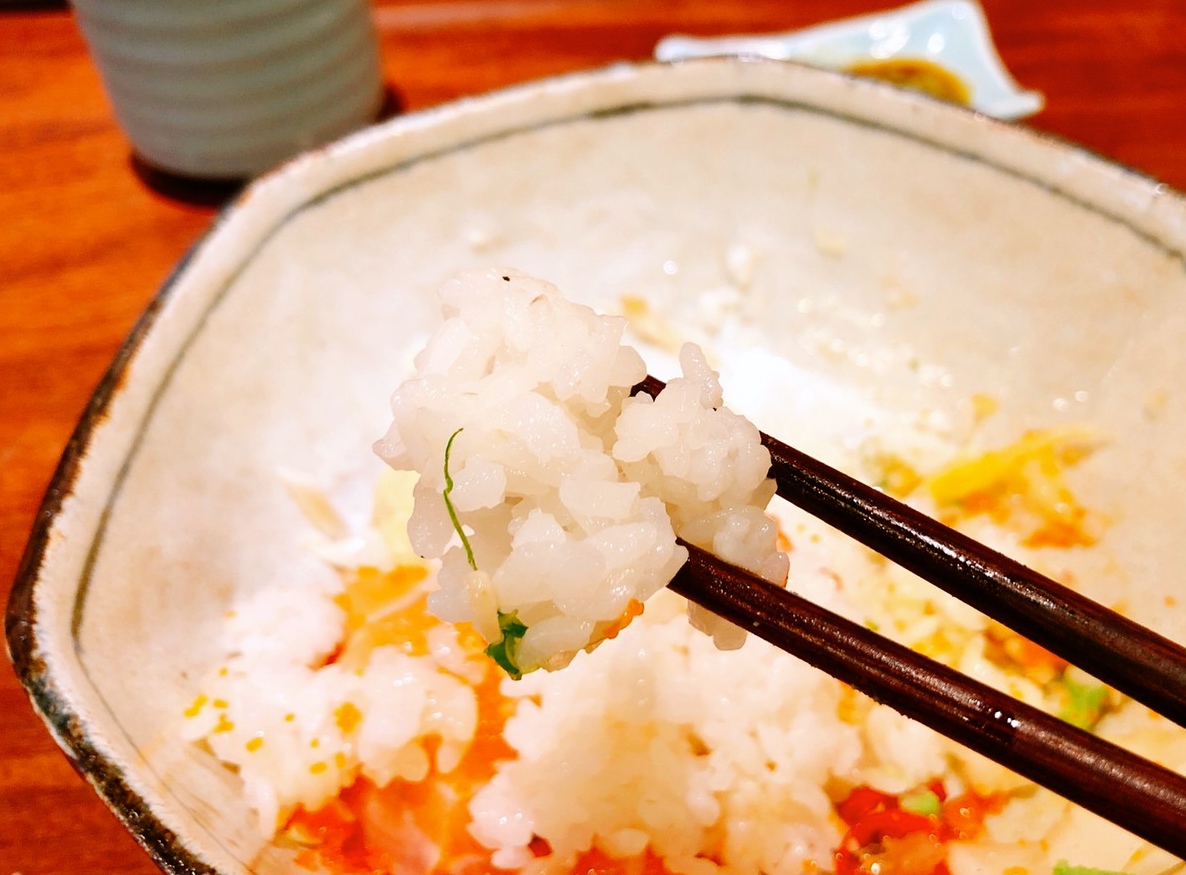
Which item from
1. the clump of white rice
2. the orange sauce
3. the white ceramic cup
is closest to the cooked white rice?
the clump of white rice

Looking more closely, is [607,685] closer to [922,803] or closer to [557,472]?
[922,803]

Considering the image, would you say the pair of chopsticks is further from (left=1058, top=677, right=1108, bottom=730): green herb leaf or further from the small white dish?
the small white dish

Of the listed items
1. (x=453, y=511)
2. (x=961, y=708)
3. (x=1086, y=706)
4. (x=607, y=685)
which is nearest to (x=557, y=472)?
(x=453, y=511)

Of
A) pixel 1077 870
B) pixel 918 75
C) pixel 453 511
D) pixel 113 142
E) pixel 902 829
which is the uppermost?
pixel 453 511

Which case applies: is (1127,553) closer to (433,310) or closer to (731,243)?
(731,243)

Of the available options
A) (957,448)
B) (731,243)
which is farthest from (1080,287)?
(731,243)

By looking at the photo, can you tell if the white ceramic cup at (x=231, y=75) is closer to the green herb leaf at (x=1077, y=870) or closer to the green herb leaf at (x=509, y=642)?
the green herb leaf at (x=509, y=642)

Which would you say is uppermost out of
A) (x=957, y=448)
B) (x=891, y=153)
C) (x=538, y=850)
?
(x=891, y=153)
